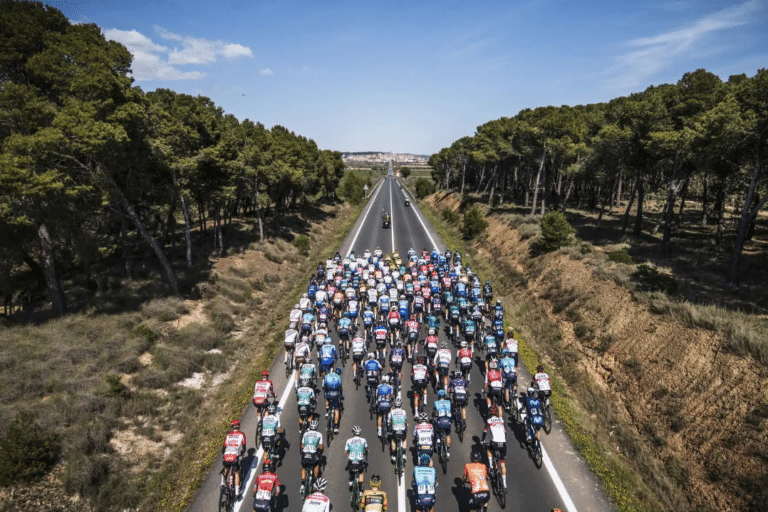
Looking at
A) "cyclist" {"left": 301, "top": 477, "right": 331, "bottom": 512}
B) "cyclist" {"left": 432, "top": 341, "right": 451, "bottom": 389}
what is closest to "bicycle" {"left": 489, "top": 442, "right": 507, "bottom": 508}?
"cyclist" {"left": 432, "top": 341, "right": 451, "bottom": 389}

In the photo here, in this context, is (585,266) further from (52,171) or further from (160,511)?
(52,171)

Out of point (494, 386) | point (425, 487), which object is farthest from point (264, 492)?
point (494, 386)

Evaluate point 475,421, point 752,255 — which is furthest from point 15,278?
point 752,255

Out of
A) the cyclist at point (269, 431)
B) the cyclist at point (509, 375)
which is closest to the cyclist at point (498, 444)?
the cyclist at point (509, 375)

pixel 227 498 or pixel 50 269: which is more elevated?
pixel 50 269

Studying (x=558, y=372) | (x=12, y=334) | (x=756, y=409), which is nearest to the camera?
(x=756, y=409)

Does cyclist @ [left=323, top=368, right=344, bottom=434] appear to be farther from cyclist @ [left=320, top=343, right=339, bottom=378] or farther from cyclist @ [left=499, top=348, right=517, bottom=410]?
cyclist @ [left=499, top=348, right=517, bottom=410]

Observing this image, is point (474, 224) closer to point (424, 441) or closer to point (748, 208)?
point (748, 208)
